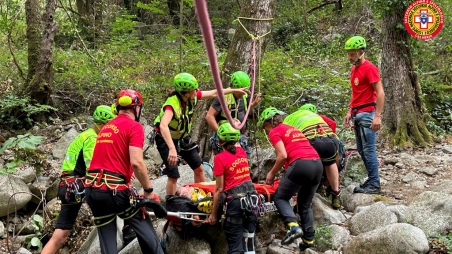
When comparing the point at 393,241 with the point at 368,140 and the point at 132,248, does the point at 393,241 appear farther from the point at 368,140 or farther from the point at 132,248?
the point at 132,248

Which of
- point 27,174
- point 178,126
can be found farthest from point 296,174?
point 27,174

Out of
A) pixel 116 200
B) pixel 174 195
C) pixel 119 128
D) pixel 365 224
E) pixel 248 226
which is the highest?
pixel 119 128

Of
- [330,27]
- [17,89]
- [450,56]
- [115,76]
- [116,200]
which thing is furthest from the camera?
[330,27]

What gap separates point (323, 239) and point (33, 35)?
330 inches

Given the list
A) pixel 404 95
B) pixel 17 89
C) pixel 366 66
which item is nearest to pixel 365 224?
pixel 366 66

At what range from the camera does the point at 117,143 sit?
4211 millimetres

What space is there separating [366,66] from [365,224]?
2247 mm

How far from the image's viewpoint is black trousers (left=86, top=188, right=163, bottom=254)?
417 centimetres

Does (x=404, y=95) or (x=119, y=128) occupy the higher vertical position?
(x=119, y=128)

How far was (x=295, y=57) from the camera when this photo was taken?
13227 millimetres

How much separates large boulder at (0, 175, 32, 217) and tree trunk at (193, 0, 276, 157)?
9.92ft

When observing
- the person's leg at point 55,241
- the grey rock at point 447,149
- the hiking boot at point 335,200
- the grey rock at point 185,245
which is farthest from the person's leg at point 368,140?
the person's leg at point 55,241

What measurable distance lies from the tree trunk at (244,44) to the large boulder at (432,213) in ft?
11.4

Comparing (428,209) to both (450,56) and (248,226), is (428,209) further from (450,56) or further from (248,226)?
(450,56)
